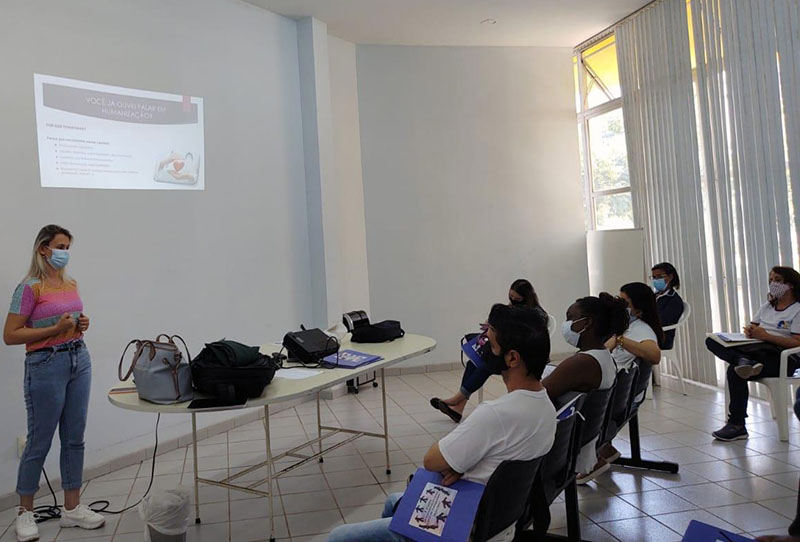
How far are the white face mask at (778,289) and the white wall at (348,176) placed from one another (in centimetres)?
368

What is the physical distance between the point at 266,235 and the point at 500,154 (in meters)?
2.96

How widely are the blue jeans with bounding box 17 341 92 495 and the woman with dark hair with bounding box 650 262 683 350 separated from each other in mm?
4271

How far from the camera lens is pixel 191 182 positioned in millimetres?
4863

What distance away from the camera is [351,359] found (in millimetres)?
3453

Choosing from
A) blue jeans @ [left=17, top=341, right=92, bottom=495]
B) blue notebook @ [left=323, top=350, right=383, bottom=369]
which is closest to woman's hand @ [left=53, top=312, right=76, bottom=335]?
blue jeans @ [left=17, top=341, right=92, bottom=495]

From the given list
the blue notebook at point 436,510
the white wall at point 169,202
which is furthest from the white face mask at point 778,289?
the white wall at point 169,202

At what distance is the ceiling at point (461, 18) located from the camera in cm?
567

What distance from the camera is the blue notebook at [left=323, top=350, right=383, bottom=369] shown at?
3352 mm

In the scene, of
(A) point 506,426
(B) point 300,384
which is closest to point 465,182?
(B) point 300,384

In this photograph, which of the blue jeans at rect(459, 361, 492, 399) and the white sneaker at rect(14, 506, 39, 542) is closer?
the white sneaker at rect(14, 506, 39, 542)

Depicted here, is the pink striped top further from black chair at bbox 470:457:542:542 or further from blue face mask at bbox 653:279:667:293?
blue face mask at bbox 653:279:667:293

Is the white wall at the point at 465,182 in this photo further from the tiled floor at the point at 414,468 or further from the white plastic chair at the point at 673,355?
the tiled floor at the point at 414,468

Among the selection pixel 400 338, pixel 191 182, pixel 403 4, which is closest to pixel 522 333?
pixel 400 338

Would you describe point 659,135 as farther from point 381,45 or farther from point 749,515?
point 749,515
